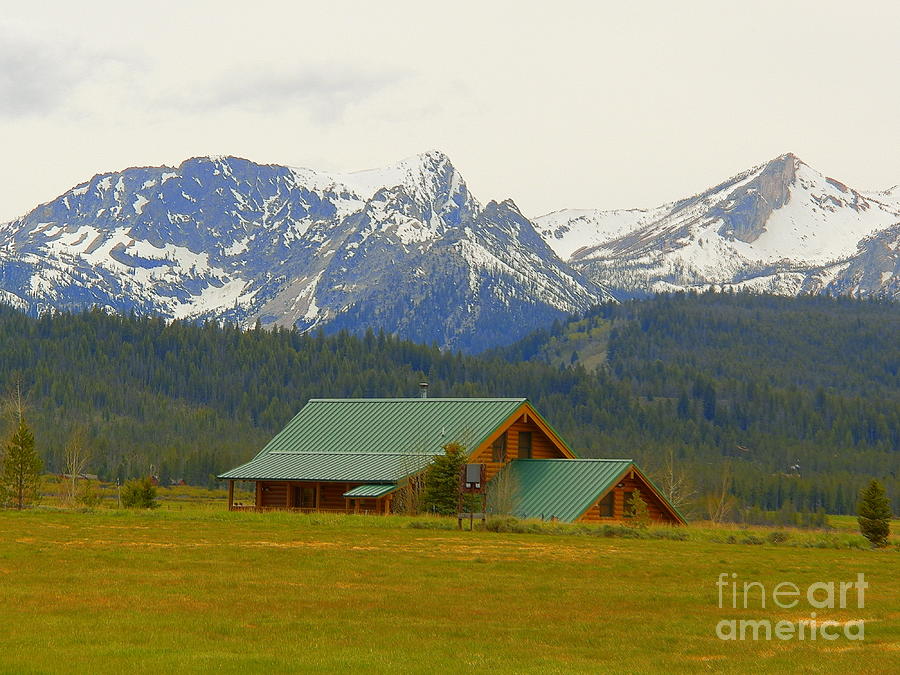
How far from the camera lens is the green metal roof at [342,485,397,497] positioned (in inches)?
2473

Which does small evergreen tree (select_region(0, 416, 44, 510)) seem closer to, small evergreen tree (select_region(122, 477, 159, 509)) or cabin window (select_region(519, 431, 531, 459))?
small evergreen tree (select_region(122, 477, 159, 509))

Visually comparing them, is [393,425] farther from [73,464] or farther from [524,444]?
[73,464]

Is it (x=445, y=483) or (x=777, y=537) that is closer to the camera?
(x=777, y=537)

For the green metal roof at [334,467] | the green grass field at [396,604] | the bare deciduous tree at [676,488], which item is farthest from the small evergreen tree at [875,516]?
the bare deciduous tree at [676,488]

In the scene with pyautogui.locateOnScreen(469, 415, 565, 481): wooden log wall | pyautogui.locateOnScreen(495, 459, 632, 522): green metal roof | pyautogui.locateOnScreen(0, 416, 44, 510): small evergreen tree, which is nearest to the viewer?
pyautogui.locateOnScreen(0, 416, 44, 510): small evergreen tree

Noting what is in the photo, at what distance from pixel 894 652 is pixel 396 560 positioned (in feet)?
57.1

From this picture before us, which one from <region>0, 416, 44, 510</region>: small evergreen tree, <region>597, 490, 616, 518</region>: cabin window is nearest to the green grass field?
<region>0, 416, 44, 510</region>: small evergreen tree

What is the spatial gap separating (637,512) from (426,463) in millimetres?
11622

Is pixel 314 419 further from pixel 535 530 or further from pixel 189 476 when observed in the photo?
pixel 189 476

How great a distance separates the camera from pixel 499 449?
70.0m

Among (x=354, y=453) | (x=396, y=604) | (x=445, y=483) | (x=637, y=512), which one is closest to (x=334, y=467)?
(x=354, y=453)

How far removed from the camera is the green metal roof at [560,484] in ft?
209

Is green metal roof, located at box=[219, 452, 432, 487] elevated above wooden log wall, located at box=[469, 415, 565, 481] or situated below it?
below

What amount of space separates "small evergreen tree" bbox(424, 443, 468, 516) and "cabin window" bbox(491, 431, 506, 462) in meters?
8.70
